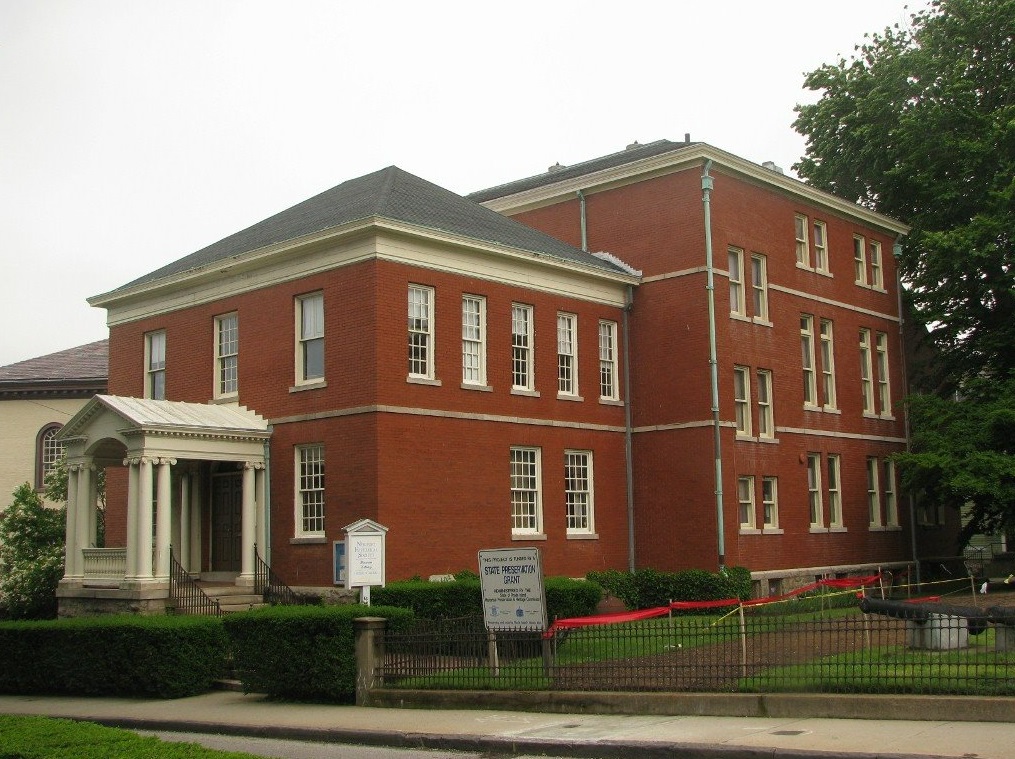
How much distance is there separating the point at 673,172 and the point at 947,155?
12525 mm

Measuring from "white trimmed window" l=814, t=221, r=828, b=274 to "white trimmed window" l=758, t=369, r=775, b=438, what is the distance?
484 centimetres

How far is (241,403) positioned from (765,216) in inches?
607

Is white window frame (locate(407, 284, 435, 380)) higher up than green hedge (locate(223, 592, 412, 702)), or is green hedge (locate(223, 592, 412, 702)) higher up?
white window frame (locate(407, 284, 435, 380))

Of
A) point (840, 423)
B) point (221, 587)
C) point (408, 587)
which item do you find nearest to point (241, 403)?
point (221, 587)

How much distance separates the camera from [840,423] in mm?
37156

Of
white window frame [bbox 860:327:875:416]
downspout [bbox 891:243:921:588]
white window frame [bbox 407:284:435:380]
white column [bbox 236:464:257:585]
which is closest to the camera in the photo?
white column [bbox 236:464:257:585]

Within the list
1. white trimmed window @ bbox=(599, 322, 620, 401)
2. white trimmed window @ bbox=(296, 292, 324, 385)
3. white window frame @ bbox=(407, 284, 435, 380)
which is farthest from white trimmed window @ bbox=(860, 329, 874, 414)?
white trimmed window @ bbox=(296, 292, 324, 385)

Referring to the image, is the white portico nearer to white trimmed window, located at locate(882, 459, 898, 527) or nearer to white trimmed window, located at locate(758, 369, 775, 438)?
white trimmed window, located at locate(758, 369, 775, 438)

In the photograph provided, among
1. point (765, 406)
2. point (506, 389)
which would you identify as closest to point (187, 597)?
point (506, 389)

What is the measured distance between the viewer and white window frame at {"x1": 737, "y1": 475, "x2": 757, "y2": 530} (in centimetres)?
3273

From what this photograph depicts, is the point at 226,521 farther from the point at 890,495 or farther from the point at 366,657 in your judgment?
the point at 890,495

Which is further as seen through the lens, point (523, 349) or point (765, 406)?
point (765, 406)

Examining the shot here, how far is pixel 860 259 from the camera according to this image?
39594 mm

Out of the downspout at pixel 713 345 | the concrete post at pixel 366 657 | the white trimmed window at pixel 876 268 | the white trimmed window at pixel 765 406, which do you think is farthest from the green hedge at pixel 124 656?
the white trimmed window at pixel 876 268
